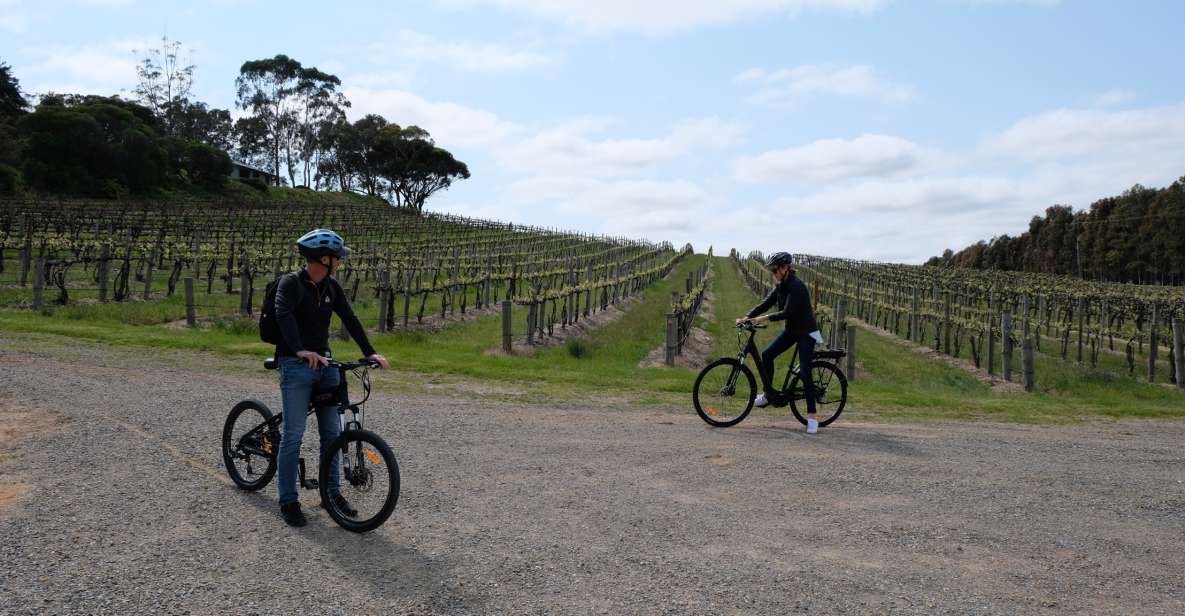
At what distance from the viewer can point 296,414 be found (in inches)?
206

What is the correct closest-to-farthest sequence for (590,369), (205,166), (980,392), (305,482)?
(305,482), (980,392), (590,369), (205,166)

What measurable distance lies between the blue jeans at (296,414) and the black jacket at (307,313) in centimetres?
13

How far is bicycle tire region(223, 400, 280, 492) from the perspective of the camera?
5844mm

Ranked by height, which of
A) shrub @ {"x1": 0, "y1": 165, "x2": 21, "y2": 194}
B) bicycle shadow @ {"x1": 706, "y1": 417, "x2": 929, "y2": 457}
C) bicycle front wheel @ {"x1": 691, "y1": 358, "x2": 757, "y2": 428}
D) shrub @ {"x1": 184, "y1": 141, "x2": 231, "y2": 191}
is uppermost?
shrub @ {"x1": 184, "y1": 141, "x2": 231, "y2": 191}

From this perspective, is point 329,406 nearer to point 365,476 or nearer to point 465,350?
point 365,476

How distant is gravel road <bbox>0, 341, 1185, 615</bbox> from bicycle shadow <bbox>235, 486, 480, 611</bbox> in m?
0.02

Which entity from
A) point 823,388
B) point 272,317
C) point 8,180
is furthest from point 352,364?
point 8,180

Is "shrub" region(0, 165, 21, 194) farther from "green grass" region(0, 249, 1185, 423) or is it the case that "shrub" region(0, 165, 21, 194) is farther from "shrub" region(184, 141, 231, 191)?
"green grass" region(0, 249, 1185, 423)

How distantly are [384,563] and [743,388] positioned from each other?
5317mm

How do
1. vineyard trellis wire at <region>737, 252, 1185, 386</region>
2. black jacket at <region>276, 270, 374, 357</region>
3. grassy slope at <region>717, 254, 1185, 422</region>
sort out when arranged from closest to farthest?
black jacket at <region>276, 270, 374, 357</region> → grassy slope at <region>717, 254, 1185, 422</region> → vineyard trellis wire at <region>737, 252, 1185, 386</region>

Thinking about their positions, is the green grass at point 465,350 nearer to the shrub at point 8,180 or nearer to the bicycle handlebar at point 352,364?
the bicycle handlebar at point 352,364

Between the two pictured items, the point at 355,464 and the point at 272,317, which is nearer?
the point at 272,317

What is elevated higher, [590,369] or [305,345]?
[305,345]

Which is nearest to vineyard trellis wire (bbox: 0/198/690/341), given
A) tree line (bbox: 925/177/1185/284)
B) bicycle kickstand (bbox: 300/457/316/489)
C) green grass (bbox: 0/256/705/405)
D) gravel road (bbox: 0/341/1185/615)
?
green grass (bbox: 0/256/705/405)
